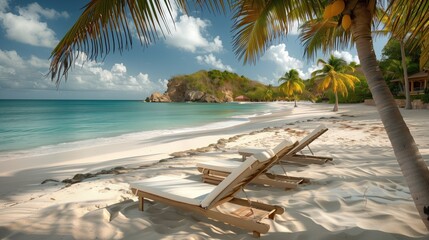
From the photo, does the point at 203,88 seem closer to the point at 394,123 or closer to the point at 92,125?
the point at 92,125

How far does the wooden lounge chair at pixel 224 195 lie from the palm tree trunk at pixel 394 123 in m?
0.93

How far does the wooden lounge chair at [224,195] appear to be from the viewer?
2.30m

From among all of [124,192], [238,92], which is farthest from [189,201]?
[238,92]

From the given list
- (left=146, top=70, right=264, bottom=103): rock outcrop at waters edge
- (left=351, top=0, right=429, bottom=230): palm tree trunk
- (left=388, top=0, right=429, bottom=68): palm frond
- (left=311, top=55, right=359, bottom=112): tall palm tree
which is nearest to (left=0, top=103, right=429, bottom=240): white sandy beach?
(left=351, top=0, right=429, bottom=230): palm tree trunk

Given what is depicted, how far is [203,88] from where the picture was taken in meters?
91.4

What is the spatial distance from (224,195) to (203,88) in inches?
3537

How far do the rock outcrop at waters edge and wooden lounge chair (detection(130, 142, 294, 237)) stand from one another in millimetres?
86474

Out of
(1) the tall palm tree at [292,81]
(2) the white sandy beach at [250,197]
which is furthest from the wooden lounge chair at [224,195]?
(1) the tall palm tree at [292,81]

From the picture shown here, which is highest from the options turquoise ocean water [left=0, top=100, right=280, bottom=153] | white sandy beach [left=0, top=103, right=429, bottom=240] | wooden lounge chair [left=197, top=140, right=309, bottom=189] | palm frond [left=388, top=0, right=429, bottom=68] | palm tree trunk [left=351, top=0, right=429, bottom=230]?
palm frond [left=388, top=0, right=429, bottom=68]

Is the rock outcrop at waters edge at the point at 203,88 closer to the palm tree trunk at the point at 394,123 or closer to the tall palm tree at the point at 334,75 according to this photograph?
the tall palm tree at the point at 334,75

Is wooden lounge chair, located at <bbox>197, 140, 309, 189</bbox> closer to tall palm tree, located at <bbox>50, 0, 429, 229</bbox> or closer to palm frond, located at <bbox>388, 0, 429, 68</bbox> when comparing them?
tall palm tree, located at <bbox>50, 0, 429, 229</bbox>

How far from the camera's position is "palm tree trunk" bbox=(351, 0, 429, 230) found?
1692 mm

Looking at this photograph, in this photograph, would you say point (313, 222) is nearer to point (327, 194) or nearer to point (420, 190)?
point (327, 194)

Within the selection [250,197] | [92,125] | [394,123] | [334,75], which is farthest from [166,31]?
[334,75]
